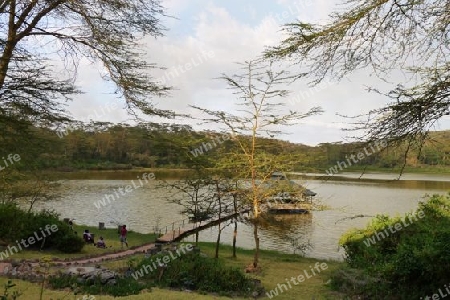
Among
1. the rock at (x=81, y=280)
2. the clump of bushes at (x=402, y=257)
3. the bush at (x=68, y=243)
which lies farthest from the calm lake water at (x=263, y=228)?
the rock at (x=81, y=280)

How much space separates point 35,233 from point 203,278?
869 cm

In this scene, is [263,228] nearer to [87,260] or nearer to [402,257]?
[87,260]

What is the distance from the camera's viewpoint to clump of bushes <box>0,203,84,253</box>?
14.8m

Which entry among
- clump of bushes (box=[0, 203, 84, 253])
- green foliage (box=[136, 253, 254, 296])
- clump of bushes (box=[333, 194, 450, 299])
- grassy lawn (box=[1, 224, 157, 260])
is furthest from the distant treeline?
green foliage (box=[136, 253, 254, 296])

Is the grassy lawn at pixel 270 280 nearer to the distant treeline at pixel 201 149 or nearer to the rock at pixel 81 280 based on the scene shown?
the rock at pixel 81 280

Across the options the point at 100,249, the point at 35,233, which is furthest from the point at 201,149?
the point at 35,233

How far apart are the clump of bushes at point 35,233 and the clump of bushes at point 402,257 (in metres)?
9.92

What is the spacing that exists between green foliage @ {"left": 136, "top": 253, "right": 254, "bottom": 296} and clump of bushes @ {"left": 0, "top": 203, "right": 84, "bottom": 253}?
20.8 ft

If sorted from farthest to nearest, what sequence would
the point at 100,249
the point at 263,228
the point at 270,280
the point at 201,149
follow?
1. the point at 263,228
2. the point at 201,149
3. the point at 100,249
4. the point at 270,280

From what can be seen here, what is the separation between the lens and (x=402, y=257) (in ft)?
26.7

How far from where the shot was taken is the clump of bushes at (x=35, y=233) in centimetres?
1475

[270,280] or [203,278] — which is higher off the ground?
[203,278]

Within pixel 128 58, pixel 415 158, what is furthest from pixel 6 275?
pixel 415 158

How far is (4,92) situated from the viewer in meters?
5.23
